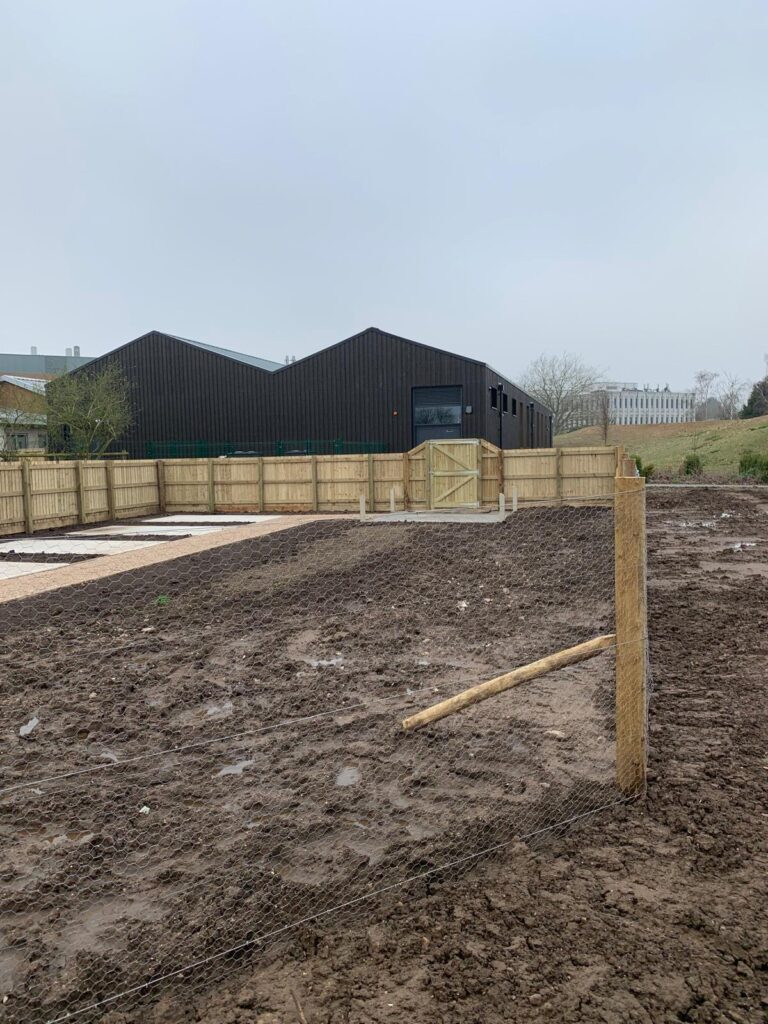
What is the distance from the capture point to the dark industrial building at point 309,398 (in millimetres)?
30047

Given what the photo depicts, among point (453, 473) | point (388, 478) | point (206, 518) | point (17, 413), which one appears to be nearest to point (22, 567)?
point (206, 518)

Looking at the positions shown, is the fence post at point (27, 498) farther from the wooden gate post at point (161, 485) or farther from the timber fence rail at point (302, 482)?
the wooden gate post at point (161, 485)

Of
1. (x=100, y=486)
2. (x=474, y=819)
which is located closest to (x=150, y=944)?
(x=474, y=819)

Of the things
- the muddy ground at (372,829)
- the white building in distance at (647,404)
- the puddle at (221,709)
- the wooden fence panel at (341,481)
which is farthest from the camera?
the white building in distance at (647,404)

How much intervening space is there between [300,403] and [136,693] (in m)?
26.2

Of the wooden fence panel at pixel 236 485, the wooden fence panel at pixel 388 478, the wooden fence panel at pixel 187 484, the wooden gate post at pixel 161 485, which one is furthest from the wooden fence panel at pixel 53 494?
the wooden fence panel at pixel 388 478

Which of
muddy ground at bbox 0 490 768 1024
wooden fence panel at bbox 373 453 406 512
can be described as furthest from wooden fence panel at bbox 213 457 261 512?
muddy ground at bbox 0 490 768 1024

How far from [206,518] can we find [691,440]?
41433 mm

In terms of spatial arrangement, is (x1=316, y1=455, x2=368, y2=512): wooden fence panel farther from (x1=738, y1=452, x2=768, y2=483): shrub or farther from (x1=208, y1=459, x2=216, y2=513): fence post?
(x1=738, y1=452, x2=768, y2=483): shrub

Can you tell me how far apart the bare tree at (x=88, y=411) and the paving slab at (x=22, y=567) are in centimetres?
1939

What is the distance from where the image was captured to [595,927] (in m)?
2.82

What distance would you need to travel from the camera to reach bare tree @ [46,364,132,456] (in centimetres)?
3134

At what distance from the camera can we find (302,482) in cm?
2386

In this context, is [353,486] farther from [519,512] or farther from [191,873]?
[191,873]
